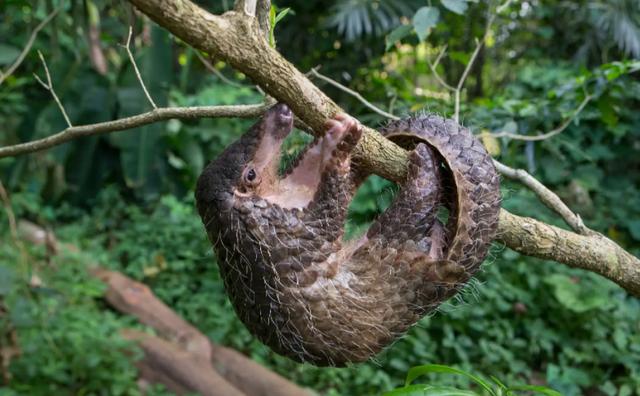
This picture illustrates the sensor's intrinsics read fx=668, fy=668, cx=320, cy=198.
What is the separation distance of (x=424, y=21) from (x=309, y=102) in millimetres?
1254

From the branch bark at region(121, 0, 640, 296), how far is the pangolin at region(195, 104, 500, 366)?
0.08 meters

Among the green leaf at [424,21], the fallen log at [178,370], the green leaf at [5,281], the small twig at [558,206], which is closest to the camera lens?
the small twig at [558,206]

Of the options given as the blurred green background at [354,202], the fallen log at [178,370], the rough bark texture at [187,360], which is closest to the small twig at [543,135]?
the blurred green background at [354,202]

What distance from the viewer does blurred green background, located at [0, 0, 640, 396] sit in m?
4.44

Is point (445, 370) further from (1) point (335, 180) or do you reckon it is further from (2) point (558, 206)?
(2) point (558, 206)

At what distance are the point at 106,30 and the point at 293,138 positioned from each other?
19.1 feet

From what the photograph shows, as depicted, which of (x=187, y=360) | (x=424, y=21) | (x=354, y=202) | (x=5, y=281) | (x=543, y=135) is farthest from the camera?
(x=354, y=202)

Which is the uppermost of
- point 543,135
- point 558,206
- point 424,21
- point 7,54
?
point 424,21

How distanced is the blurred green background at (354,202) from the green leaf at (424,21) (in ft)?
0.41

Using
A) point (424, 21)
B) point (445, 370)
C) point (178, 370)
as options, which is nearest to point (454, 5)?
point (424, 21)

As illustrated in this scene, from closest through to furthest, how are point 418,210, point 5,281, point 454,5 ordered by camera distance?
point 418,210
point 454,5
point 5,281

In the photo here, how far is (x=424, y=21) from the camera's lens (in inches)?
104

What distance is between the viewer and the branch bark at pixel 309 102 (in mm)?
1259

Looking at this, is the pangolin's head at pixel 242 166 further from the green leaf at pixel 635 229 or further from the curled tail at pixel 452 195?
the green leaf at pixel 635 229
